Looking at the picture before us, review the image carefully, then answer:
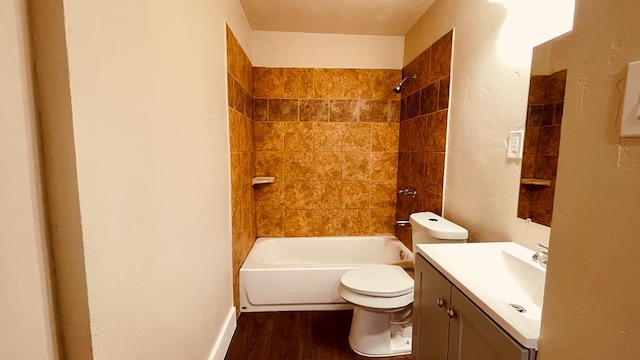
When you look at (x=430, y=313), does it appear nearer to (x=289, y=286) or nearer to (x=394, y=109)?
(x=289, y=286)

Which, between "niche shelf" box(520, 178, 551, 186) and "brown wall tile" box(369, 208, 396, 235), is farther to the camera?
"brown wall tile" box(369, 208, 396, 235)

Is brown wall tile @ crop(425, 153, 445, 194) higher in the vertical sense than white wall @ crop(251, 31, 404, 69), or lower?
lower

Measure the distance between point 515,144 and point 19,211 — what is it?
1.66 m

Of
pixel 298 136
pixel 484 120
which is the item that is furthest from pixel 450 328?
pixel 298 136

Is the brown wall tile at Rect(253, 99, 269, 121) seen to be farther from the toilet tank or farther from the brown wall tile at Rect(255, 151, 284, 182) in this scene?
the toilet tank

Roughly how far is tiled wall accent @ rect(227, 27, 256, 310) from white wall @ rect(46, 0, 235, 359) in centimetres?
36

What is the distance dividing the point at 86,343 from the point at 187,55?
3.42 ft

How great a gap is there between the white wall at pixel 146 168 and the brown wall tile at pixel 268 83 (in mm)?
1081

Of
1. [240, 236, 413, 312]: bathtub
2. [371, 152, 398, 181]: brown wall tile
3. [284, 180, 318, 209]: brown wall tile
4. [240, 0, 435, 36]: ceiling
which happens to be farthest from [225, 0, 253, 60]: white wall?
[240, 236, 413, 312]: bathtub

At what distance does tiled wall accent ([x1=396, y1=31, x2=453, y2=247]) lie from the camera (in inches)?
73.5

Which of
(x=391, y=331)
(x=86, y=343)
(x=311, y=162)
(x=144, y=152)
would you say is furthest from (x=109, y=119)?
(x=311, y=162)

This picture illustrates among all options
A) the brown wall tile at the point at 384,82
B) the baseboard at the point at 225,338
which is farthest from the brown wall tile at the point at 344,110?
the baseboard at the point at 225,338

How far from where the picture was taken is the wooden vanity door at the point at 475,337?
70 cm

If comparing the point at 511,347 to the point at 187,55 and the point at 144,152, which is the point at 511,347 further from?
the point at 187,55
